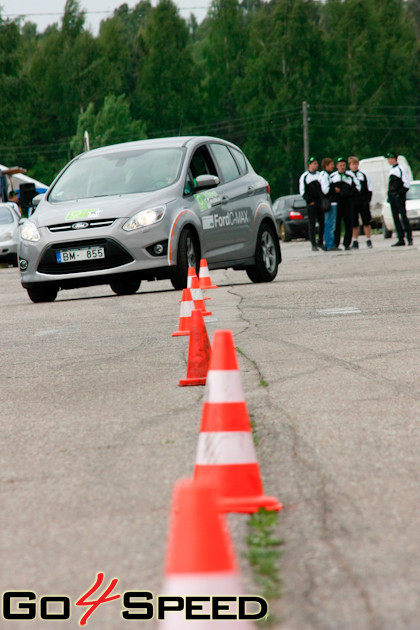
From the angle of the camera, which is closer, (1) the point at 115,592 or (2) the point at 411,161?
(1) the point at 115,592

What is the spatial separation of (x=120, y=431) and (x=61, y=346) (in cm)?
348

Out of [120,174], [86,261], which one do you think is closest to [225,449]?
[86,261]

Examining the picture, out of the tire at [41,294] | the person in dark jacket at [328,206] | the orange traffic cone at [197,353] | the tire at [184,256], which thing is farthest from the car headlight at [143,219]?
the person in dark jacket at [328,206]

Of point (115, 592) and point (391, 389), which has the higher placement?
point (115, 592)

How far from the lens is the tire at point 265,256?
554 inches

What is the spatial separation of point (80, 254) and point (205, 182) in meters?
1.64

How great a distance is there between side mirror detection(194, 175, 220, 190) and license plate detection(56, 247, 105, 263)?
4.43ft

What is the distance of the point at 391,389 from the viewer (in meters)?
5.73

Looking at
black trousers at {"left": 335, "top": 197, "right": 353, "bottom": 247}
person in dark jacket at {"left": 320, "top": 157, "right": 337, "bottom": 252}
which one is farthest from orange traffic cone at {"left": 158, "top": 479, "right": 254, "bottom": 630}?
black trousers at {"left": 335, "top": 197, "right": 353, "bottom": 247}

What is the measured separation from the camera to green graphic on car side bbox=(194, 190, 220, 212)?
12.9 m

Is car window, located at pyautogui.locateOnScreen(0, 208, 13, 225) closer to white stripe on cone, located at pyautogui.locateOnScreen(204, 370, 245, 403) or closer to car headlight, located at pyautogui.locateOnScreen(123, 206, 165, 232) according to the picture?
car headlight, located at pyautogui.locateOnScreen(123, 206, 165, 232)

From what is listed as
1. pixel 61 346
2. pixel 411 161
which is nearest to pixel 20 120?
pixel 411 161

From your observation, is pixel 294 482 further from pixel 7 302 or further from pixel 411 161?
pixel 411 161

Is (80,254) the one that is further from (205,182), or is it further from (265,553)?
(265,553)
